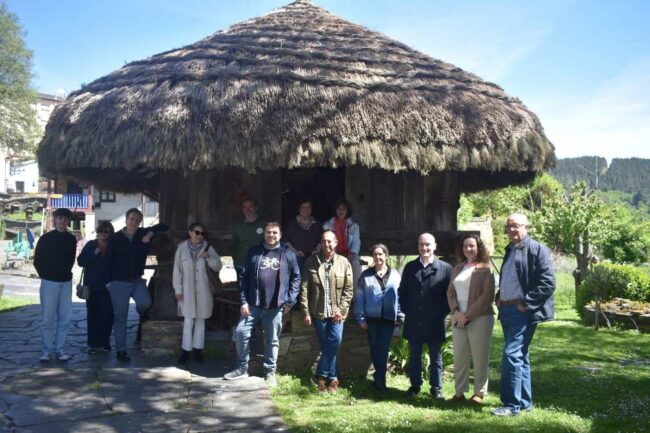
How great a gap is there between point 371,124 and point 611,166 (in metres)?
90.6

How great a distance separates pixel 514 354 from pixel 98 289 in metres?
4.21

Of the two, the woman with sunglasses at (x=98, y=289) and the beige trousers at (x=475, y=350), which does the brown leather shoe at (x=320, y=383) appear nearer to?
the beige trousers at (x=475, y=350)

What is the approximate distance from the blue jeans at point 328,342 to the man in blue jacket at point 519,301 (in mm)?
1470

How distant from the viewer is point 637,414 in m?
5.05

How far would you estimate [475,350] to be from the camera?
4934mm

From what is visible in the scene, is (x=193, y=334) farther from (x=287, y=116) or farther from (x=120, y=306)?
(x=287, y=116)

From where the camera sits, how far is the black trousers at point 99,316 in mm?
6023

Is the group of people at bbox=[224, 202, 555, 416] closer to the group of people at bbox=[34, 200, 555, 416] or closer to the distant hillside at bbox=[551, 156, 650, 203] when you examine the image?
the group of people at bbox=[34, 200, 555, 416]

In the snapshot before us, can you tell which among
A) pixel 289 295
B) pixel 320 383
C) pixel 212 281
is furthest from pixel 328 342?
pixel 212 281

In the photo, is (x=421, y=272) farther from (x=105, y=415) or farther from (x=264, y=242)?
(x=105, y=415)

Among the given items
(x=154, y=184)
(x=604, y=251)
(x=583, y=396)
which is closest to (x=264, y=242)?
(x=583, y=396)

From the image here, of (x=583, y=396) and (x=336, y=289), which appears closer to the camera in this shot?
(x=336, y=289)

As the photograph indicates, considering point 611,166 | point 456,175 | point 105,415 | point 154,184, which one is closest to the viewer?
point 105,415

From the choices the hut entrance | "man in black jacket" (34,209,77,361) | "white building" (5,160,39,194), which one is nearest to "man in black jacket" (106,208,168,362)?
"man in black jacket" (34,209,77,361)
